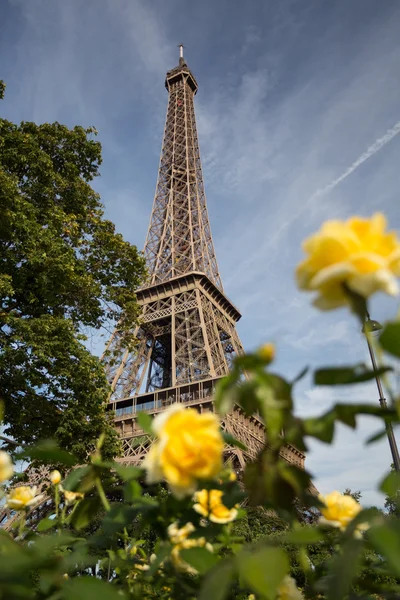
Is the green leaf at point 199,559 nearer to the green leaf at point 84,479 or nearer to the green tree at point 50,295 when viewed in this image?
the green leaf at point 84,479

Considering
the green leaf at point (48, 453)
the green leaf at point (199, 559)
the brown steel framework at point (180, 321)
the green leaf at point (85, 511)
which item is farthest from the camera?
the brown steel framework at point (180, 321)

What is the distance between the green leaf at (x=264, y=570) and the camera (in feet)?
2.11

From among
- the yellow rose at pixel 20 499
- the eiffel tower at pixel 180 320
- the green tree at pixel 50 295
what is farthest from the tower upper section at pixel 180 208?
the yellow rose at pixel 20 499

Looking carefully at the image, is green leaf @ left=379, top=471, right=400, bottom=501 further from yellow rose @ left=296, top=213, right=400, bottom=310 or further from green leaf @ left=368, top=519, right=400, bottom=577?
yellow rose @ left=296, top=213, right=400, bottom=310

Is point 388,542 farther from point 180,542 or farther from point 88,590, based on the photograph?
point 180,542

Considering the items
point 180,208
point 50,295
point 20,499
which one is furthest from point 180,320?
point 20,499

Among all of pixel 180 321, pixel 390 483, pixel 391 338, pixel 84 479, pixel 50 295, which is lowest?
pixel 390 483

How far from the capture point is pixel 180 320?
26344 millimetres

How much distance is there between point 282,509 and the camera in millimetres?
860

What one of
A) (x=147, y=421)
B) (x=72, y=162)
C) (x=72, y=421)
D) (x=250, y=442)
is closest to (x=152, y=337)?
(x=250, y=442)

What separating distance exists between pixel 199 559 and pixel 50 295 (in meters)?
8.35

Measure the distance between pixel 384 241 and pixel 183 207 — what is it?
3413 cm

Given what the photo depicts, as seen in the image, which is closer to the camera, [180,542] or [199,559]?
[199,559]

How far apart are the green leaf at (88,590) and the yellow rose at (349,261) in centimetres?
64
